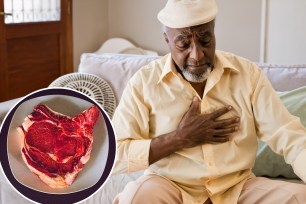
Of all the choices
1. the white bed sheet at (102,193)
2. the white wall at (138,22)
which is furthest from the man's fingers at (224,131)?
the white wall at (138,22)

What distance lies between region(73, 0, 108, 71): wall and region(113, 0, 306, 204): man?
9.68ft

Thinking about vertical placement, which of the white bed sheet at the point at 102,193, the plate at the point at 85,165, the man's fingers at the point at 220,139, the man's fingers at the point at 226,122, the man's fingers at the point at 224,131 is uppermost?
the plate at the point at 85,165

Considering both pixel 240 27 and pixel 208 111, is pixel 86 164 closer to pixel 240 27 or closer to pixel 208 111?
pixel 208 111

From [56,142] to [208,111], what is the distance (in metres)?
0.67

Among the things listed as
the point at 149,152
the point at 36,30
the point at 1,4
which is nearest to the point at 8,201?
the point at 149,152

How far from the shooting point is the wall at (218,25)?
3.94m

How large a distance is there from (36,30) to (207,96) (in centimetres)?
276

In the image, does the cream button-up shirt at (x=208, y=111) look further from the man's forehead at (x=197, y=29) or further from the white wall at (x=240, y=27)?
the white wall at (x=240, y=27)

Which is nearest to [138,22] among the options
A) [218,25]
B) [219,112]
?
[218,25]

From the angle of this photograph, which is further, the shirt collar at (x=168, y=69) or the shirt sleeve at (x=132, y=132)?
the shirt collar at (x=168, y=69)

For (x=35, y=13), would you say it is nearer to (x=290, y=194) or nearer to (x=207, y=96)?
(x=207, y=96)

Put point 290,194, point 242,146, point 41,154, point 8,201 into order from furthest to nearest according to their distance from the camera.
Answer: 1. point 8,201
2. point 242,146
3. point 290,194
4. point 41,154

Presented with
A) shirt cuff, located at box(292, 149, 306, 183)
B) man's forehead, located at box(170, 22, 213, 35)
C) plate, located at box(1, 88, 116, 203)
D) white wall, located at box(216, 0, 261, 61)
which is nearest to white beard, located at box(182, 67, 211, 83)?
man's forehead, located at box(170, 22, 213, 35)

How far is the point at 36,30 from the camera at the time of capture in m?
3.77
